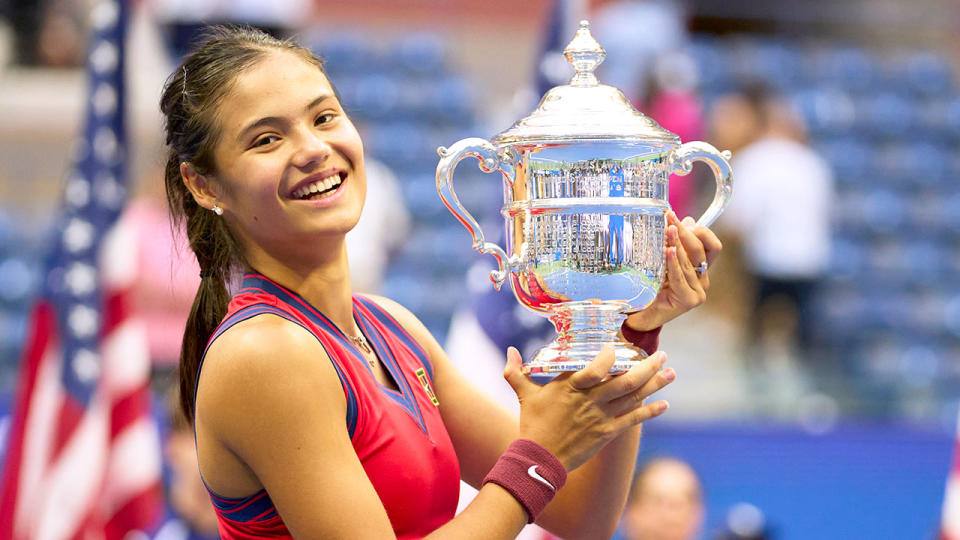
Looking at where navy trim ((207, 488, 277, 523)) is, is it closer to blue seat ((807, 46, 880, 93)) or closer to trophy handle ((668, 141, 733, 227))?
trophy handle ((668, 141, 733, 227))

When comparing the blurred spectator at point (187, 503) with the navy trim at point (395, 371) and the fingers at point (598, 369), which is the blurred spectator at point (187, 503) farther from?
the fingers at point (598, 369)

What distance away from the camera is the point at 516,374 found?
1.48m

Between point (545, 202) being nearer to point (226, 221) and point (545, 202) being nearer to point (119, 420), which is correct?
point (226, 221)

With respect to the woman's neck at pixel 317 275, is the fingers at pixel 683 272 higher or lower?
higher

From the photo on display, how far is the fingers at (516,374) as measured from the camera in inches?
58.1

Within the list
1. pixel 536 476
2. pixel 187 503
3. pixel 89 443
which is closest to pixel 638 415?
pixel 536 476

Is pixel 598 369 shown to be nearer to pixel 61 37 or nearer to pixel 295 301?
pixel 295 301

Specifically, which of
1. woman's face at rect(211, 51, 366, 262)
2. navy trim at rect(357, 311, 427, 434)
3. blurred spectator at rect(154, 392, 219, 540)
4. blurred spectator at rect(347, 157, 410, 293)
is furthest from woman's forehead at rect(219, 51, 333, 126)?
blurred spectator at rect(347, 157, 410, 293)

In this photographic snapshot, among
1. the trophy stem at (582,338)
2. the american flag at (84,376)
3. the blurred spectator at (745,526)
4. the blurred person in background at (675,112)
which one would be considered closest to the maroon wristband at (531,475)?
the trophy stem at (582,338)

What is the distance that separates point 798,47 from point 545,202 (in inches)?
285

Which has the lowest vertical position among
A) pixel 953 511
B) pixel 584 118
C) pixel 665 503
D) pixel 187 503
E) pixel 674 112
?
pixel 187 503

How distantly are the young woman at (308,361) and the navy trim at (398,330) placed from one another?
1.9 inches

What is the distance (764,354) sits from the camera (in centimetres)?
532

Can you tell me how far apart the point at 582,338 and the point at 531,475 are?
0.21 metres
